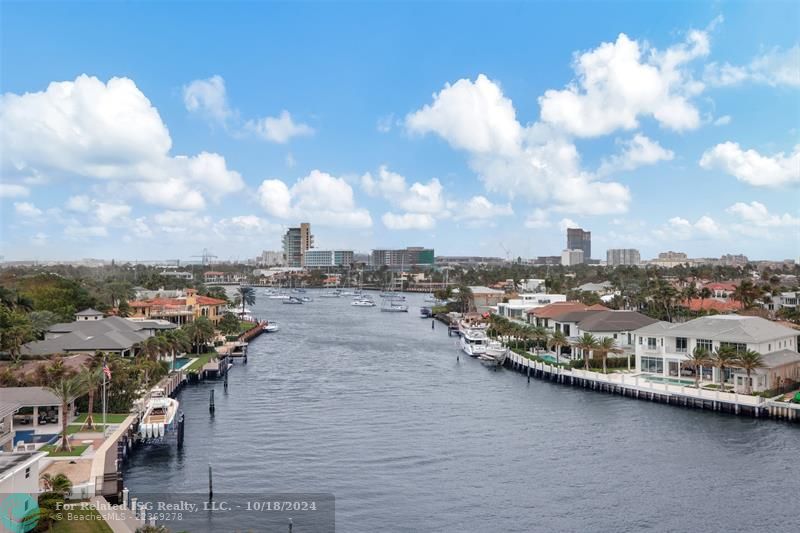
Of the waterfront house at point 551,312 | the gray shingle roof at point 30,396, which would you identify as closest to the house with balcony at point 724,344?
the waterfront house at point 551,312

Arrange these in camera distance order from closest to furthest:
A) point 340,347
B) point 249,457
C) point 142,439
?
point 249,457, point 142,439, point 340,347

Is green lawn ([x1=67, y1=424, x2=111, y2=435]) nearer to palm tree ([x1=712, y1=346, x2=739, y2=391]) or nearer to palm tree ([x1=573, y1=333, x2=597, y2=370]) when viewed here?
palm tree ([x1=573, y1=333, x2=597, y2=370])

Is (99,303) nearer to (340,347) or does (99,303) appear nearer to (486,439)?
(340,347)

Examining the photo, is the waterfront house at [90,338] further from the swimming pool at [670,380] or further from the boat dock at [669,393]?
the swimming pool at [670,380]

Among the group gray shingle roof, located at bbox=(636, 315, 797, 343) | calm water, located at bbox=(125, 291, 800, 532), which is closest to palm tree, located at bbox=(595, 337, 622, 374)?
gray shingle roof, located at bbox=(636, 315, 797, 343)

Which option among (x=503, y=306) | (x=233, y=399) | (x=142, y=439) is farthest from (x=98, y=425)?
(x=503, y=306)

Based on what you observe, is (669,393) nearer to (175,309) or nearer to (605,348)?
(605,348)
